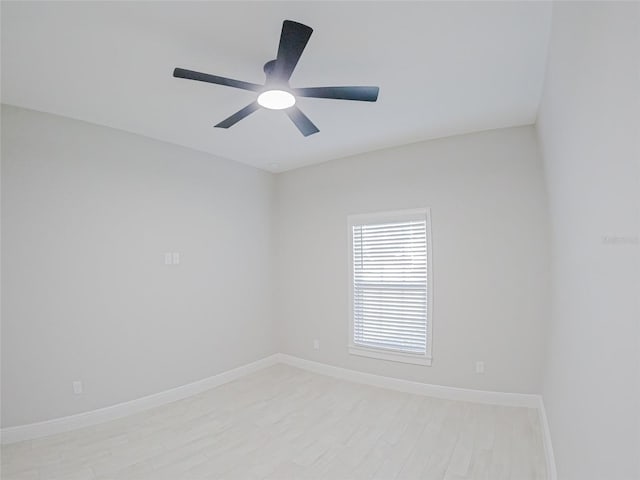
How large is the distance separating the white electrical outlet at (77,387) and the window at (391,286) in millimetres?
2868

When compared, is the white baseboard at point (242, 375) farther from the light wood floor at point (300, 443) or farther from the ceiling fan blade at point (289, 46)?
the ceiling fan blade at point (289, 46)

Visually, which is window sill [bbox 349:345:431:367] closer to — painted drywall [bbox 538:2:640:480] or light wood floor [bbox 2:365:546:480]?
light wood floor [bbox 2:365:546:480]

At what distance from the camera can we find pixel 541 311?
3.04 metres

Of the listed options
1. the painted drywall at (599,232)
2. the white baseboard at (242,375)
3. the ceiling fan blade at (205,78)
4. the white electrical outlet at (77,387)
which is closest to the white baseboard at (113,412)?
the white baseboard at (242,375)

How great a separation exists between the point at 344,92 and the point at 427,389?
126 inches

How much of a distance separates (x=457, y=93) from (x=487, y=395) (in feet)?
9.60

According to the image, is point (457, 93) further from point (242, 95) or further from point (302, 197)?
point (302, 197)

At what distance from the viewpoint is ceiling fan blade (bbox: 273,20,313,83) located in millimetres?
1438

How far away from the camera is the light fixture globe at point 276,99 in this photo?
6.75ft

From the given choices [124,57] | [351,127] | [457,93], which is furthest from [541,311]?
[124,57]

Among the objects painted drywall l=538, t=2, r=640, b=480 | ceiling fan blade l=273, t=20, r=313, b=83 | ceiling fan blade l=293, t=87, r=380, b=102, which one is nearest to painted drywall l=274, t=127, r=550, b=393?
painted drywall l=538, t=2, r=640, b=480

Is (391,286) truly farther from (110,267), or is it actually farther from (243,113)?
(110,267)

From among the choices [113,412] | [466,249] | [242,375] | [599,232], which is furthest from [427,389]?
[113,412]

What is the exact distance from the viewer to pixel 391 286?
12.7ft
